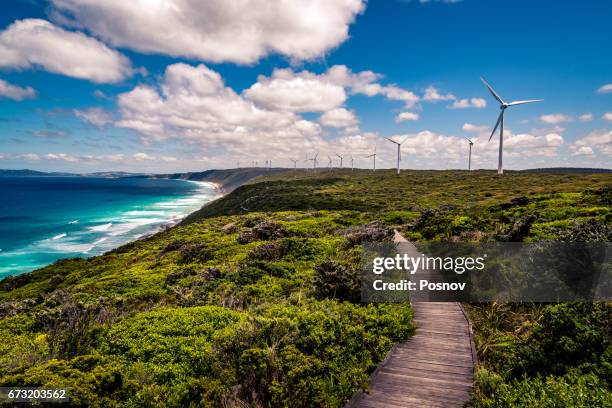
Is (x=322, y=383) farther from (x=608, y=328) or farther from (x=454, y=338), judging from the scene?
(x=608, y=328)

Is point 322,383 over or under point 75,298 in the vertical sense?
over

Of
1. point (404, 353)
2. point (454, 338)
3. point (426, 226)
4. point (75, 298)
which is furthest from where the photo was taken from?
point (426, 226)

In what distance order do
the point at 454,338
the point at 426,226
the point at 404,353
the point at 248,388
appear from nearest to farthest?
the point at 248,388 → the point at 404,353 → the point at 454,338 → the point at 426,226

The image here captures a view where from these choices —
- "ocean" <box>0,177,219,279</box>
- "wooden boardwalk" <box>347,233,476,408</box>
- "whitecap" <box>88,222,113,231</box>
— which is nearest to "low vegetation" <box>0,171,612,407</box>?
"wooden boardwalk" <box>347,233,476,408</box>


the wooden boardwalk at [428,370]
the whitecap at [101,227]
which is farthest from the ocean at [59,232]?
the wooden boardwalk at [428,370]

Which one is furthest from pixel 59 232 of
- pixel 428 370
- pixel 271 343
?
pixel 428 370

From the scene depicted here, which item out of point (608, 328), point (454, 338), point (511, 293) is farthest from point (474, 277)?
point (608, 328)

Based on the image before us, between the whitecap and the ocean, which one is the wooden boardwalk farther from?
the whitecap

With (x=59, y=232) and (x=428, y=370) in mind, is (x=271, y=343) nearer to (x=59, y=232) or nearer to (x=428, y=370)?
(x=428, y=370)
